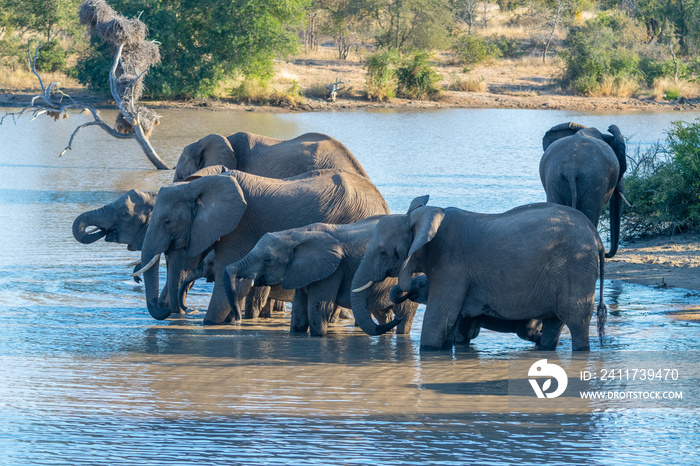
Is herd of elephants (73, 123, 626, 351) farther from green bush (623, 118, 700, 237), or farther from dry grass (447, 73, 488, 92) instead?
dry grass (447, 73, 488, 92)

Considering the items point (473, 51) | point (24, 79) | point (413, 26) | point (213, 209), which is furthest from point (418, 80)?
point (213, 209)

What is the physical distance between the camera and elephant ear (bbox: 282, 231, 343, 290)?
760 cm

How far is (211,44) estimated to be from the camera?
34938 millimetres

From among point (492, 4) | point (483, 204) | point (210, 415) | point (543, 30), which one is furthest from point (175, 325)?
point (492, 4)

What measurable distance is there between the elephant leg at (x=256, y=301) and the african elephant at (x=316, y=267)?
691 millimetres

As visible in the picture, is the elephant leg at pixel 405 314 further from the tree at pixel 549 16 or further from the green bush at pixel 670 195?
the tree at pixel 549 16

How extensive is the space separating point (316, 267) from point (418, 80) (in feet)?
100

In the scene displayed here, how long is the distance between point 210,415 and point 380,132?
2232 cm

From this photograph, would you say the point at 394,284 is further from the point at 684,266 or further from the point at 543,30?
the point at 543,30

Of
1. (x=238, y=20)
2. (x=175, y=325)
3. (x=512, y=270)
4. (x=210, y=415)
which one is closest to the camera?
(x=210, y=415)

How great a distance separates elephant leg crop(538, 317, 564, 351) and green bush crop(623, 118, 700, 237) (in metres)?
4.92

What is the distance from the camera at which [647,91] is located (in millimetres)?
37656
